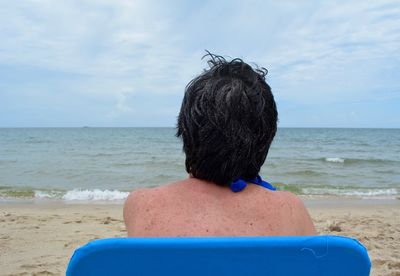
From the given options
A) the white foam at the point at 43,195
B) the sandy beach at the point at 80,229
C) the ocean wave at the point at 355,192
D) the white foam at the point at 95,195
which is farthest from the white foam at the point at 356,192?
the white foam at the point at 43,195

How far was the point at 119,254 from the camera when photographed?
921mm

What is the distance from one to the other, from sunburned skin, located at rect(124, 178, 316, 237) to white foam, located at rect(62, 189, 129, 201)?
313 inches

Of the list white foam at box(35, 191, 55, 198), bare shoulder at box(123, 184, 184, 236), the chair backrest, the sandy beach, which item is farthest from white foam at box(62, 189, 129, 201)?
the chair backrest

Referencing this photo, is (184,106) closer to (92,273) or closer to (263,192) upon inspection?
(263,192)

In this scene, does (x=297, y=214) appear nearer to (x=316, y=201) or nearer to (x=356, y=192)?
(x=316, y=201)

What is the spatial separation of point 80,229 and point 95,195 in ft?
12.7

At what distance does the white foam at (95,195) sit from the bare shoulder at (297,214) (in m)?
8.03

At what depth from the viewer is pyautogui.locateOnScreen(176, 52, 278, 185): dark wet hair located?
131cm

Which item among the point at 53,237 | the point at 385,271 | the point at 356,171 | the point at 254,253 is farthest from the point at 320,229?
the point at 356,171

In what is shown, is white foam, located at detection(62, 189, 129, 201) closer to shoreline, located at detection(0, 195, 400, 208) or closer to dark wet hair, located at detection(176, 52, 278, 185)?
shoreline, located at detection(0, 195, 400, 208)

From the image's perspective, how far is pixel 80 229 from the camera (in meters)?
5.56

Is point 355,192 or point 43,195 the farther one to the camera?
point 355,192

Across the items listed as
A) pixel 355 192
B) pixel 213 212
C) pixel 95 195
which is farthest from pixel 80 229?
pixel 355 192

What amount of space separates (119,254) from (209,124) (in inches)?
21.7
